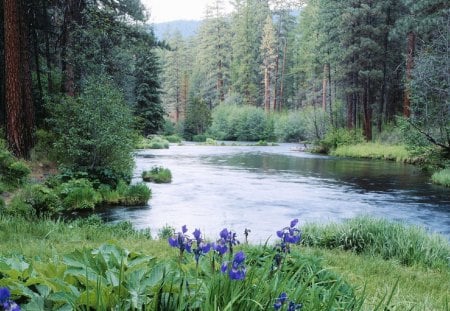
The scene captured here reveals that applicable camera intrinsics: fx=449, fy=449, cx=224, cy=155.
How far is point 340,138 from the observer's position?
109 feet

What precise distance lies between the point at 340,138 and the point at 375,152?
4557mm

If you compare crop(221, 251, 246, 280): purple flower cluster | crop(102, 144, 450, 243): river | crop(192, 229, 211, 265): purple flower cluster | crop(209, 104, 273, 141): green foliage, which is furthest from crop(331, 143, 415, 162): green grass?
crop(221, 251, 246, 280): purple flower cluster

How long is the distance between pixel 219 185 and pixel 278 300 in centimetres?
1450

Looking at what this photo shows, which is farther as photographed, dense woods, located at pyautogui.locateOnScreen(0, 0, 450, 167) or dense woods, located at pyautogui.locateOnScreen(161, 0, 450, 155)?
dense woods, located at pyautogui.locateOnScreen(161, 0, 450, 155)

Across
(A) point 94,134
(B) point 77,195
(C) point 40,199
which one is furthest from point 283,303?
(A) point 94,134

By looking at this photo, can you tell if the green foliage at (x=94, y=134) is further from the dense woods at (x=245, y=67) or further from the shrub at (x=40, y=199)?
the shrub at (x=40, y=199)

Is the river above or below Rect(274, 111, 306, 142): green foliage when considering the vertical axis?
below

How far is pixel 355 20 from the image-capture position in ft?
108

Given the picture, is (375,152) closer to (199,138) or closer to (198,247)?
(199,138)

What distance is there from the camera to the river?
1054cm

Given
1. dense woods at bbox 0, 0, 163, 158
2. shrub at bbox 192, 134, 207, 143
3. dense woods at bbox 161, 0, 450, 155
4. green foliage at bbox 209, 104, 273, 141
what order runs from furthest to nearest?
shrub at bbox 192, 134, 207, 143
green foliage at bbox 209, 104, 273, 141
dense woods at bbox 161, 0, 450, 155
dense woods at bbox 0, 0, 163, 158

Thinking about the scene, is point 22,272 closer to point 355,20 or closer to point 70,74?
point 70,74

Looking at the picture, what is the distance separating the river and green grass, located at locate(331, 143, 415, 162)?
3751 mm

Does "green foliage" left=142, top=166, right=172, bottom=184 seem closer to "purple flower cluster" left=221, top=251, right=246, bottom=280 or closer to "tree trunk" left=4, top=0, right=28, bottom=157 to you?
"tree trunk" left=4, top=0, right=28, bottom=157
